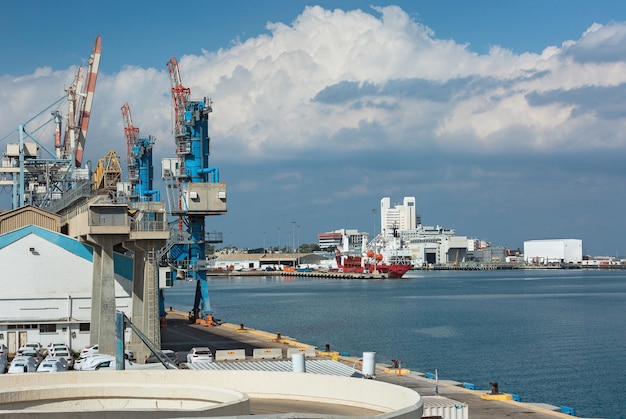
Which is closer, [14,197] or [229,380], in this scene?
[229,380]

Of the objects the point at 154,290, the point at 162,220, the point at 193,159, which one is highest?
the point at 193,159

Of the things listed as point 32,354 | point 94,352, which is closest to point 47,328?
point 32,354

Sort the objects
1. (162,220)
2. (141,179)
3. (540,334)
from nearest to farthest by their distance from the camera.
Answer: (162,220) < (540,334) < (141,179)

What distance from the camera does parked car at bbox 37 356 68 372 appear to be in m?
38.9

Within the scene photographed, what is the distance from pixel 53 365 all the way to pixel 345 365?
13.4 meters

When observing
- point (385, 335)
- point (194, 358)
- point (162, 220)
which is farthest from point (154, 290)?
point (385, 335)

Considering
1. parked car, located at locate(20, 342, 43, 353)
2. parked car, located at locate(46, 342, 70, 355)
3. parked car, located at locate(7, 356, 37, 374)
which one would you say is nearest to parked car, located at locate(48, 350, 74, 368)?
parked car, located at locate(46, 342, 70, 355)

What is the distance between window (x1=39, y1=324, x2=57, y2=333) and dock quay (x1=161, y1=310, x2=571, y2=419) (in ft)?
24.1

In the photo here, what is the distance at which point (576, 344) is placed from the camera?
74.2 metres

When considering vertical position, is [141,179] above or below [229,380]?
above

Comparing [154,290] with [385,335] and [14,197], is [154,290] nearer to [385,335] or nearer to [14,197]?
[385,335]

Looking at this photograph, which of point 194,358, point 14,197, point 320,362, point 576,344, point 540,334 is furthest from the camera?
point 14,197

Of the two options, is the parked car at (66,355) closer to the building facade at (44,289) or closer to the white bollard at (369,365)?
the building facade at (44,289)

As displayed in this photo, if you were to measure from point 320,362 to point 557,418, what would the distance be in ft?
32.0
